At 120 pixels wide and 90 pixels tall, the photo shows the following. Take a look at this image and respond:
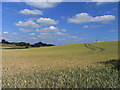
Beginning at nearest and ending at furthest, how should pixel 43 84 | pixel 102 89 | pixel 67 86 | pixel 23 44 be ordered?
1. pixel 102 89
2. pixel 67 86
3. pixel 43 84
4. pixel 23 44

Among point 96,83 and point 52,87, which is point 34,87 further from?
point 96,83

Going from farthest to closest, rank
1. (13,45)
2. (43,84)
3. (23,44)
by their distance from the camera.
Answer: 1. (23,44)
2. (13,45)
3. (43,84)

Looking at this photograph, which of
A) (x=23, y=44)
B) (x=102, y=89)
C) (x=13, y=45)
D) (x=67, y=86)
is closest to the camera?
(x=102, y=89)

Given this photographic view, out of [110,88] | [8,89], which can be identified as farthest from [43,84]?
[110,88]

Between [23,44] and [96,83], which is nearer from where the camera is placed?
[96,83]

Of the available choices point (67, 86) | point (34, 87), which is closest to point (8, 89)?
point (34, 87)

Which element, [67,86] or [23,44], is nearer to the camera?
[67,86]

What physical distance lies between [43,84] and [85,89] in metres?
2.59

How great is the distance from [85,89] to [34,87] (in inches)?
116

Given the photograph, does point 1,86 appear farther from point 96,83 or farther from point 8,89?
point 96,83

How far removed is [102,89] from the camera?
256 inches

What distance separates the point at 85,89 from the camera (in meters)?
6.52

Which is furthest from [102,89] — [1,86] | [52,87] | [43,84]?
[1,86]

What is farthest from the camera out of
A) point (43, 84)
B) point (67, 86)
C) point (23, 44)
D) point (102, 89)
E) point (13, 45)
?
point (23, 44)
